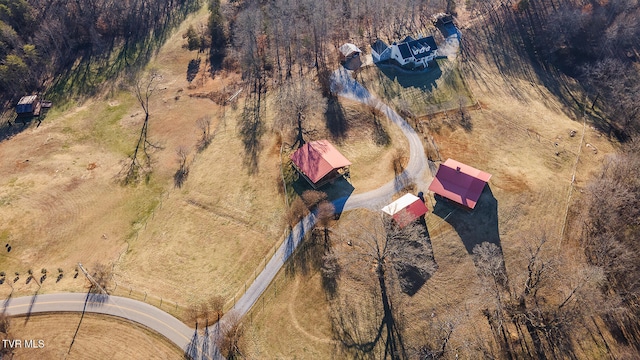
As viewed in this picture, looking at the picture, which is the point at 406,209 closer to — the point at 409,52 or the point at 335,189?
the point at 335,189

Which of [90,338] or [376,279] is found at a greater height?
[376,279]

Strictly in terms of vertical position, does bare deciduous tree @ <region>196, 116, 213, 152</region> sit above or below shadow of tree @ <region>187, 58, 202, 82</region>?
below

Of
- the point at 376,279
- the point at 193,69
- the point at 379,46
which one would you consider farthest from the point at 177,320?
the point at 379,46

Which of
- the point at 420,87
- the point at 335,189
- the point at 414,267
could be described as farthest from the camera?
the point at 420,87

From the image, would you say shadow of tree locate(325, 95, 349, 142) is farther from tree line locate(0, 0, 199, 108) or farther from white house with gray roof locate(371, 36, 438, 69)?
tree line locate(0, 0, 199, 108)

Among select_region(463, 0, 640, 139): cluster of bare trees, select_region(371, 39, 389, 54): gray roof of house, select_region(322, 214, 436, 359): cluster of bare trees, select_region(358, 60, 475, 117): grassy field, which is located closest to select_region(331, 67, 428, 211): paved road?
select_region(358, 60, 475, 117): grassy field

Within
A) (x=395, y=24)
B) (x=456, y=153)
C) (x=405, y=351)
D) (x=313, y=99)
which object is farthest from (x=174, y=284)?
(x=395, y=24)
